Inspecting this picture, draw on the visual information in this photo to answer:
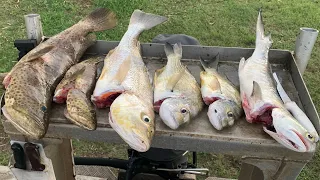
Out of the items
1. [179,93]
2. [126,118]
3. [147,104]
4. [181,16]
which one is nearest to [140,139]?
[126,118]

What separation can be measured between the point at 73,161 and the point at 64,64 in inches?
36.7

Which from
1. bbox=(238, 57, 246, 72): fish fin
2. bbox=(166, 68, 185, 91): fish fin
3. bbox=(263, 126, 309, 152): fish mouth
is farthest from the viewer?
bbox=(238, 57, 246, 72): fish fin

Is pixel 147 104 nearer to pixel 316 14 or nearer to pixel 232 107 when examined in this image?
pixel 232 107

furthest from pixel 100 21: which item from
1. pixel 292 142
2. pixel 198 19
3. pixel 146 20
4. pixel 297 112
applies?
pixel 198 19

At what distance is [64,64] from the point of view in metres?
2.48

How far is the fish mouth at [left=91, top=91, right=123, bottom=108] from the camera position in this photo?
83.7 inches

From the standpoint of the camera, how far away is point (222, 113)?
1.99m

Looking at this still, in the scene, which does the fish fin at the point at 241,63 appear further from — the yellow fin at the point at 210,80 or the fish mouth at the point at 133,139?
the fish mouth at the point at 133,139

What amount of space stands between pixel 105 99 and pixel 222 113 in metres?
0.67

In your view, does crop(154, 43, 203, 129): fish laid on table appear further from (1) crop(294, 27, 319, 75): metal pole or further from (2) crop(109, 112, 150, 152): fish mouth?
(1) crop(294, 27, 319, 75): metal pole

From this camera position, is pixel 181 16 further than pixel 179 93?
Yes

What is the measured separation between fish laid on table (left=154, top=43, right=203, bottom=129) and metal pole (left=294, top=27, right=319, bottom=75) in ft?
2.53

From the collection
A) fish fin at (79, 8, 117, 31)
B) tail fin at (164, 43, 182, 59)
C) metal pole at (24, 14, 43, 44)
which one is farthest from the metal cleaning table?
fish fin at (79, 8, 117, 31)

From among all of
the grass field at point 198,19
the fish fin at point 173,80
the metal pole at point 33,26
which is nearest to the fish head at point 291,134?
the fish fin at point 173,80
